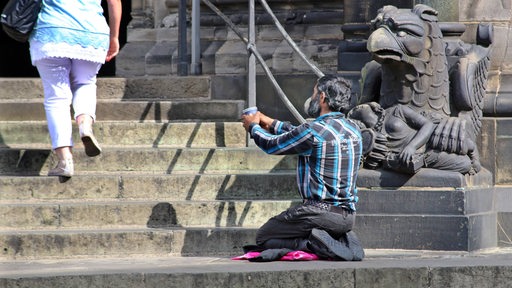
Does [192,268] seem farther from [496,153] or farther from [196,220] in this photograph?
[496,153]

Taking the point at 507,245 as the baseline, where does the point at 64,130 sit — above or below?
above

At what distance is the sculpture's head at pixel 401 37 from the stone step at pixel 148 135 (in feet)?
6.06

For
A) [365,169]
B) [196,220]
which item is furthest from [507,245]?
[196,220]

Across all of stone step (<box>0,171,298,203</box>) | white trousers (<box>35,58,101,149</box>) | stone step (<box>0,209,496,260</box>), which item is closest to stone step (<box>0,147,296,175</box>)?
stone step (<box>0,171,298,203</box>)

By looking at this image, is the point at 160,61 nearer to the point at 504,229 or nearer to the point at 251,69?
the point at 251,69

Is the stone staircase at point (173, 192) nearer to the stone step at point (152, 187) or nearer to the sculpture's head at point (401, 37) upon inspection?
the stone step at point (152, 187)

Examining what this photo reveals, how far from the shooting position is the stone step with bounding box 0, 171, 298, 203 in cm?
1144

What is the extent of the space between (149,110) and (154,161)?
1.02m

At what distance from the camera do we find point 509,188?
37.9ft

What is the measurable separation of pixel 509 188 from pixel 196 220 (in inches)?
88.3

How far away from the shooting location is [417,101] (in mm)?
11039

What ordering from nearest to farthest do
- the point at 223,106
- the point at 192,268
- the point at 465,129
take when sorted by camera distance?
the point at 192,268
the point at 465,129
the point at 223,106

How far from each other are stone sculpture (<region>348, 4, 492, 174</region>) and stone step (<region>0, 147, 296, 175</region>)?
1.05 m

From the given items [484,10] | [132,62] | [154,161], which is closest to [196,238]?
[154,161]
